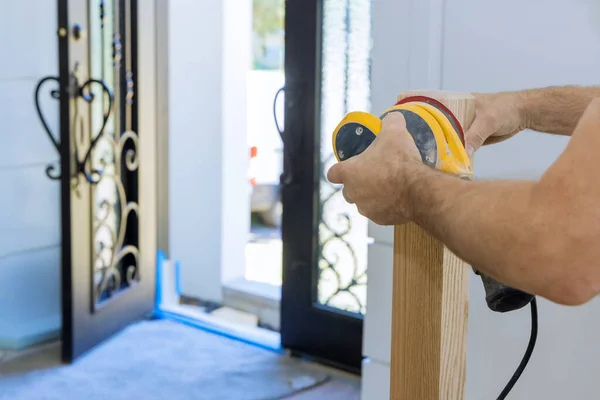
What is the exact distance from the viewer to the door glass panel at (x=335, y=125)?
2.02 m

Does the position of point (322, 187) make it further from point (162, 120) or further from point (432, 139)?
point (432, 139)

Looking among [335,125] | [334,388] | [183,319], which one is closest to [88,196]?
[183,319]

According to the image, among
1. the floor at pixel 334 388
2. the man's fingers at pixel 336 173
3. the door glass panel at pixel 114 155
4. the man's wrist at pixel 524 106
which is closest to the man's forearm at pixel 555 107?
the man's wrist at pixel 524 106

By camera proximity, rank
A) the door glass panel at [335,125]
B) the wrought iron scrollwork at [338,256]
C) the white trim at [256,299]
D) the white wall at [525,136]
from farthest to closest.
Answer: the white trim at [256,299], the wrought iron scrollwork at [338,256], the door glass panel at [335,125], the white wall at [525,136]

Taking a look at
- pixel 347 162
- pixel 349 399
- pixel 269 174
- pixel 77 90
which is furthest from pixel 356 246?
pixel 269 174

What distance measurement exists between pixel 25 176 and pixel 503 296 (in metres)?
2.00

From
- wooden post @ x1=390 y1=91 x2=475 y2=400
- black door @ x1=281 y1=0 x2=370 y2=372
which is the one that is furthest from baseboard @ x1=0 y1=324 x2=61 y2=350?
→ wooden post @ x1=390 y1=91 x2=475 y2=400

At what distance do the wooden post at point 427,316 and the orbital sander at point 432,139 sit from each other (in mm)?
38

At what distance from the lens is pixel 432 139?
29.2 inches

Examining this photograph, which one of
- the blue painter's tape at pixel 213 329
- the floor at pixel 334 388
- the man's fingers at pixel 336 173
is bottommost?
the floor at pixel 334 388

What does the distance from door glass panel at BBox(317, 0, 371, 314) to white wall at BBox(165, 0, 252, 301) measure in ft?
2.64

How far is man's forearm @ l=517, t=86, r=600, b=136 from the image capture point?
957 millimetres

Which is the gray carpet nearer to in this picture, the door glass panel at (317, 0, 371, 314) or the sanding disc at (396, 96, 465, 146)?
the door glass panel at (317, 0, 371, 314)

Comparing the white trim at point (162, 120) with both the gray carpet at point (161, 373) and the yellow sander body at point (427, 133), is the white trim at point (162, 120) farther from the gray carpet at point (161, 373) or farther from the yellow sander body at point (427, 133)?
the yellow sander body at point (427, 133)
